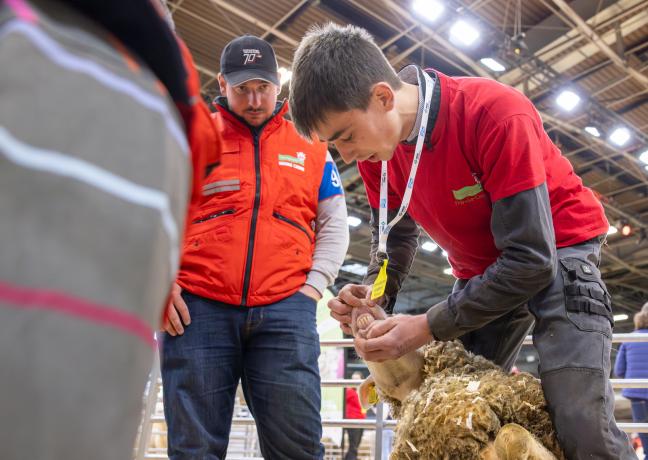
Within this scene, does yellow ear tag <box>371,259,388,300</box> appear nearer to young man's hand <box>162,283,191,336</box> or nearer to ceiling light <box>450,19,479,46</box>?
young man's hand <box>162,283,191,336</box>

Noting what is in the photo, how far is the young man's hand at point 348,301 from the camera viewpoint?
1744mm

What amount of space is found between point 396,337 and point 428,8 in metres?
5.38

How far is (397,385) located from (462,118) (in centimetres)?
77

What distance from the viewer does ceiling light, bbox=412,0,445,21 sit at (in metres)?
6.14

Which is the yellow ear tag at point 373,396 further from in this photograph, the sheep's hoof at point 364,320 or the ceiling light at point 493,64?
the ceiling light at point 493,64

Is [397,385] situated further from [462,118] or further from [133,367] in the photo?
[133,367]

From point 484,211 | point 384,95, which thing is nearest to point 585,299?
point 484,211

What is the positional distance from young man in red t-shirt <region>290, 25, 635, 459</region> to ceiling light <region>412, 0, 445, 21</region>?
4.76 m

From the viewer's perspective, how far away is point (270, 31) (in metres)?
6.74

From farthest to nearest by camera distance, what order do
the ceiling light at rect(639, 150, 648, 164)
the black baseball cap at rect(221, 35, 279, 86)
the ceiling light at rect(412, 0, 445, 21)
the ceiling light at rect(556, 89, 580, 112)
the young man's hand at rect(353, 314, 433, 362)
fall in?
1. the ceiling light at rect(639, 150, 648, 164)
2. the ceiling light at rect(556, 89, 580, 112)
3. the ceiling light at rect(412, 0, 445, 21)
4. the black baseball cap at rect(221, 35, 279, 86)
5. the young man's hand at rect(353, 314, 433, 362)

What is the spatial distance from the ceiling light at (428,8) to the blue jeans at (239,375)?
5086mm

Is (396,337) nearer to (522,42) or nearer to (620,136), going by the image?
(522,42)

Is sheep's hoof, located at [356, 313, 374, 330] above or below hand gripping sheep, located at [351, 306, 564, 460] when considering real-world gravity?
above

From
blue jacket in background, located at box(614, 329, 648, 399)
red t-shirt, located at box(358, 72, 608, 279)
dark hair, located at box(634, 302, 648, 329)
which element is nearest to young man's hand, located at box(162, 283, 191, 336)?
red t-shirt, located at box(358, 72, 608, 279)
